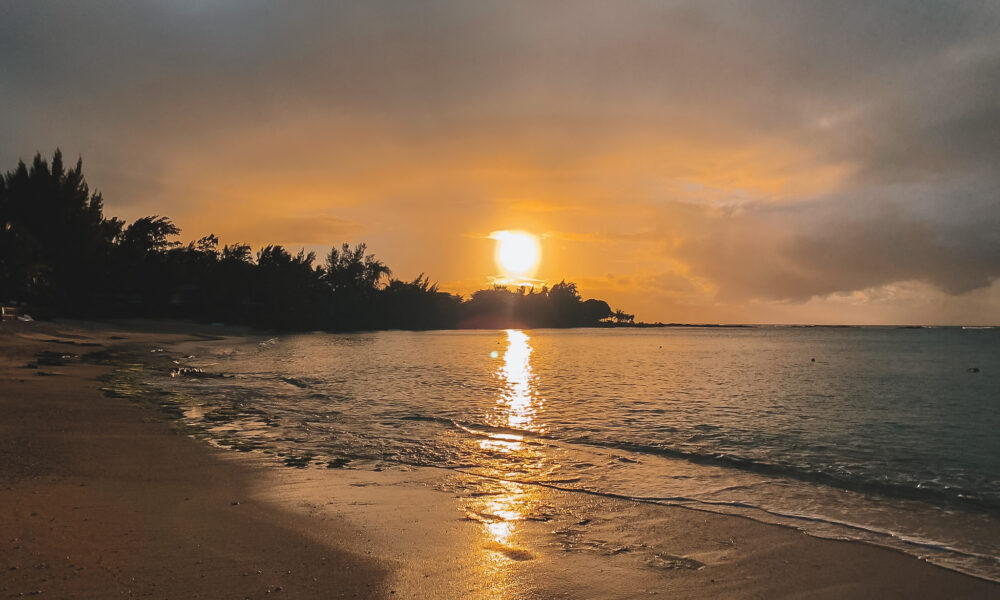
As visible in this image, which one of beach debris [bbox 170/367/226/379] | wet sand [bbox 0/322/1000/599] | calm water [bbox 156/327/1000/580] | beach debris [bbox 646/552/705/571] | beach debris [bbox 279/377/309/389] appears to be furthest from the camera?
beach debris [bbox 279/377/309/389]

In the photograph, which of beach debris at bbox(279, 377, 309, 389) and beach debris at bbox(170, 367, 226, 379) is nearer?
beach debris at bbox(170, 367, 226, 379)

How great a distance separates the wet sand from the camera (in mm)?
5891

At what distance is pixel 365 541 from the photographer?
7242 millimetres

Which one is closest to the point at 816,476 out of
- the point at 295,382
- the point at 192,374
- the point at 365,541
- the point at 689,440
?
the point at 689,440

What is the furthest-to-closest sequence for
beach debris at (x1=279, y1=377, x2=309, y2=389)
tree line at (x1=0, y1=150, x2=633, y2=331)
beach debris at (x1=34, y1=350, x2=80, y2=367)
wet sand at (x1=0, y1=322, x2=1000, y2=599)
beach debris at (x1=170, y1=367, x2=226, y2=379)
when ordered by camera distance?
tree line at (x1=0, y1=150, x2=633, y2=331) → beach debris at (x1=279, y1=377, x2=309, y2=389) → beach debris at (x1=170, y1=367, x2=226, y2=379) → beach debris at (x1=34, y1=350, x2=80, y2=367) → wet sand at (x1=0, y1=322, x2=1000, y2=599)

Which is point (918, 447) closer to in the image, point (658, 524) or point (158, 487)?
point (658, 524)

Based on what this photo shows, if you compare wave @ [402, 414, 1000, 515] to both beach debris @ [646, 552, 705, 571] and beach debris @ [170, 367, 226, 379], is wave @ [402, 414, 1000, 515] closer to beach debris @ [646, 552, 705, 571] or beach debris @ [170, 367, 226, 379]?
beach debris @ [646, 552, 705, 571]

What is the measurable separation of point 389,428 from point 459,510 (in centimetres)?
859

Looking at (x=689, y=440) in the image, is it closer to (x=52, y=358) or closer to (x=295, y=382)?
(x=295, y=382)

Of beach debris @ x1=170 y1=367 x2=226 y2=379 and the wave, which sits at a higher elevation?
the wave

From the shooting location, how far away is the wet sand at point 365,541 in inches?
232

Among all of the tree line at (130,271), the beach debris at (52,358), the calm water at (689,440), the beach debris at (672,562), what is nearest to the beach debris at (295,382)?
the calm water at (689,440)

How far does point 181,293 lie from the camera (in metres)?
101

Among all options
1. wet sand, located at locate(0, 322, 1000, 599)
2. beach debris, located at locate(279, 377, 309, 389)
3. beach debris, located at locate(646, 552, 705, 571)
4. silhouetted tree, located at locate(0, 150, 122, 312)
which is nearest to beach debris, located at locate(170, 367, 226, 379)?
beach debris, located at locate(279, 377, 309, 389)
